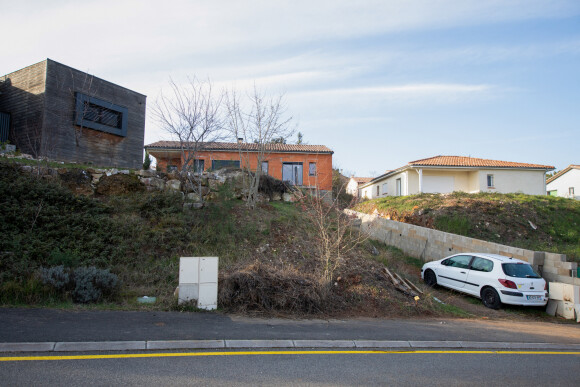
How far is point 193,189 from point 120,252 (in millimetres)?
4914

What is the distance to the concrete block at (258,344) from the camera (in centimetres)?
573

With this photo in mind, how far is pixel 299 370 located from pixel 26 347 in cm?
368

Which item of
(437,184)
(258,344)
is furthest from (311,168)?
(258,344)

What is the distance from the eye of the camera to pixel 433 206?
18641 millimetres

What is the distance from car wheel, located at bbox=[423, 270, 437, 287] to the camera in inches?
481

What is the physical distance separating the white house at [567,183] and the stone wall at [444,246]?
97.5ft

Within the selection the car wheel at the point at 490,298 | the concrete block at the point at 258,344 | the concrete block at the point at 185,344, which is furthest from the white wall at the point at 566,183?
the concrete block at the point at 185,344

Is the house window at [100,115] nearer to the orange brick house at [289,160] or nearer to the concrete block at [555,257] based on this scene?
the orange brick house at [289,160]

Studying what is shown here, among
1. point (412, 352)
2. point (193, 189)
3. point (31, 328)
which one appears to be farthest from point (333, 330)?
point (193, 189)

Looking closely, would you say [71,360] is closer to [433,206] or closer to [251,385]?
[251,385]

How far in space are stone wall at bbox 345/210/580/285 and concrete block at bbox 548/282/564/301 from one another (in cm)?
64

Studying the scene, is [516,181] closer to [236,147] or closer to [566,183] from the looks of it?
[566,183]

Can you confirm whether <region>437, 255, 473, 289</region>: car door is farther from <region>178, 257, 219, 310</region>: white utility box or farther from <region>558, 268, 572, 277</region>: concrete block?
<region>178, 257, 219, 310</region>: white utility box

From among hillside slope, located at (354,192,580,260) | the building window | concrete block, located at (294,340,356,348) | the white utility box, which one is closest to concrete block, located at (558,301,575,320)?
hillside slope, located at (354,192,580,260)
